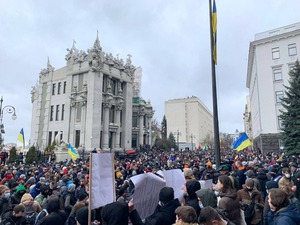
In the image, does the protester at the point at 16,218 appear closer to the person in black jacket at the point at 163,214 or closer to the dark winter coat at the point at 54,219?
the dark winter coat at the point at 54,219

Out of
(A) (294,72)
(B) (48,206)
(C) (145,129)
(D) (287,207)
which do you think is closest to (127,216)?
(B) (48,206)

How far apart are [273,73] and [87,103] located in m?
29.8

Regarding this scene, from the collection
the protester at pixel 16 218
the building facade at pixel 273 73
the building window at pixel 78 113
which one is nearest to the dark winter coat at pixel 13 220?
the protester at pixel 16 218

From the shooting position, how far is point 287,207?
10.1ft

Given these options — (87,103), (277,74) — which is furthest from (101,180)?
(277,74)

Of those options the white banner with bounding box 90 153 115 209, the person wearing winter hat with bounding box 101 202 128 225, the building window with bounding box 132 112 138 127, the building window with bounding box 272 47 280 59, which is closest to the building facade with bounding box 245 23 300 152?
the building window with bounding box 272 47 280 59

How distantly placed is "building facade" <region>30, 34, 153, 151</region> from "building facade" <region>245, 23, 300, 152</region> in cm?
2365

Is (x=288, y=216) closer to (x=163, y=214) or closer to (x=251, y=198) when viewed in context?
(x=163, y=214)

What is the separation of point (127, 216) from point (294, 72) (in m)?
25.2

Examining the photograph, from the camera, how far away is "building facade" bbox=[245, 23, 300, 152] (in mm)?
34281

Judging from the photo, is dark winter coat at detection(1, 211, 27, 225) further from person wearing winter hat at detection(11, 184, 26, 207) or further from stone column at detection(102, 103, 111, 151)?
stone column at detection(102, 103, 111, 151)

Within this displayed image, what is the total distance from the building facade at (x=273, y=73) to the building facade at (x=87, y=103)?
23649 millimetres

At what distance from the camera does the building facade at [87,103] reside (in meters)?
38.2

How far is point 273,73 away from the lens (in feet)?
118
